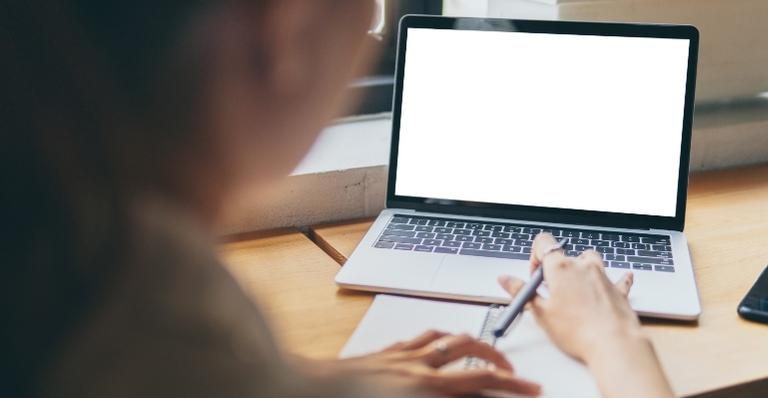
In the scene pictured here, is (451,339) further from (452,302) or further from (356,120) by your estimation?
(356,120)

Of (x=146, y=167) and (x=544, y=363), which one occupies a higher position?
(x=146, y=167)

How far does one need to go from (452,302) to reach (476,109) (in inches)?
12.0

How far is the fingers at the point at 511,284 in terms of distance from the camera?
90 cm

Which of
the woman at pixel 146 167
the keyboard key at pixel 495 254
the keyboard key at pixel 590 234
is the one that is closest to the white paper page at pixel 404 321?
the keyboard key at pixel 495 254

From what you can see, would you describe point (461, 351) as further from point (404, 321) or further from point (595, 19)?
point (595, 19)

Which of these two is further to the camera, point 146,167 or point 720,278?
point 720,278

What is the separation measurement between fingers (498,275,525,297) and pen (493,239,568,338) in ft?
0.04

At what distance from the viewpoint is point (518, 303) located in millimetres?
863

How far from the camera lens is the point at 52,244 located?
36cm

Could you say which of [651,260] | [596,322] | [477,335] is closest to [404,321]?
[477,335]

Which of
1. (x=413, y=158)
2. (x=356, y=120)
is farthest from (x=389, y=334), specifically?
(x=356, y=120)

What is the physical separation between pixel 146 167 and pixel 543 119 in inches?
31.6

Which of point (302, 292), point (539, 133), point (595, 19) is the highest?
point (595, 19)

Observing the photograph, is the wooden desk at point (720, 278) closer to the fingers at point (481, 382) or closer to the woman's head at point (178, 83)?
the fingers at point (481, 382)
